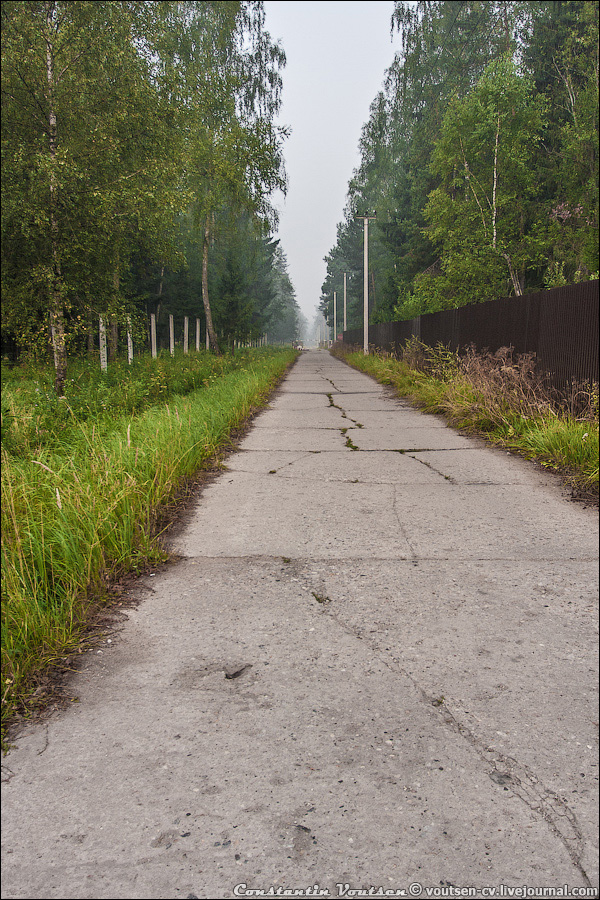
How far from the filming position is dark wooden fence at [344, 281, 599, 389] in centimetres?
653

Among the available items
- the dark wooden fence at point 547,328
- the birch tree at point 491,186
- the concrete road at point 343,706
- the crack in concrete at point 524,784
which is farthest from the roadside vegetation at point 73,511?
the birch tree at point 491,186

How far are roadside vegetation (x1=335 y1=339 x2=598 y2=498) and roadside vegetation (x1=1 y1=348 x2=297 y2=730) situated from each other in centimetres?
343

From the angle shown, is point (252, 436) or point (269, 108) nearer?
point (252, 436)

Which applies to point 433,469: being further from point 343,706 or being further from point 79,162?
point 79,162

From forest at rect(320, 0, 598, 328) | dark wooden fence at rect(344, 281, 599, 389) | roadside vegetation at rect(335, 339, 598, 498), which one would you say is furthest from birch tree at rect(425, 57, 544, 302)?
roadside vegetation at rect(335, 339, 598, 498)

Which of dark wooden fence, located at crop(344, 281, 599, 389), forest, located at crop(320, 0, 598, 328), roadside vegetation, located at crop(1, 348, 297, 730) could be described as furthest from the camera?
forest, located at crop(320, 0, 598, 328)

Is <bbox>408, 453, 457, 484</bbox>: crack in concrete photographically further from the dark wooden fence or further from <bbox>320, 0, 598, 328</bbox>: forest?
<bbox>320, 0, 598, 328</bbox>: forest

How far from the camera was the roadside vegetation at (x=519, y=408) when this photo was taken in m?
5.36

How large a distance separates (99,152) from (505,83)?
14248mm

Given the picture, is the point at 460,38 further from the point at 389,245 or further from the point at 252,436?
the point at 252,436

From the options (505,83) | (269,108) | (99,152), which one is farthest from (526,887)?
(269,108)

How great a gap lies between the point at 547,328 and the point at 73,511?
260 inches

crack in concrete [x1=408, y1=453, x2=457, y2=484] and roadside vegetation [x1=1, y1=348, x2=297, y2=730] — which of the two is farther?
crack in concrete [x1=408, y1=453, x2=457, y2=484]

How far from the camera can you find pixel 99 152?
10.1 meters
